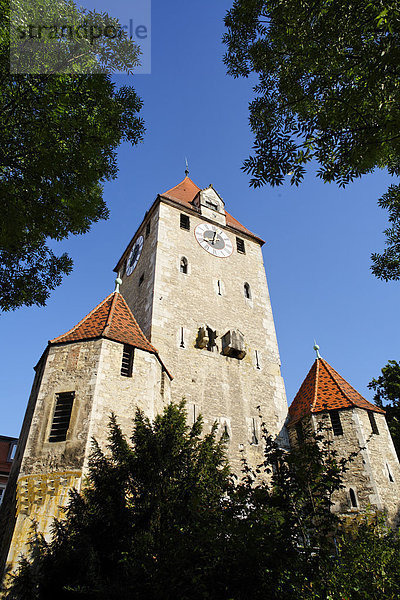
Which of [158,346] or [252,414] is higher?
[158,346]

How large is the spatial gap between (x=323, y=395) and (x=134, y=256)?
39.8 feet

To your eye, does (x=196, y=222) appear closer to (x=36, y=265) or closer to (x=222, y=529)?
(x=36, y=265)

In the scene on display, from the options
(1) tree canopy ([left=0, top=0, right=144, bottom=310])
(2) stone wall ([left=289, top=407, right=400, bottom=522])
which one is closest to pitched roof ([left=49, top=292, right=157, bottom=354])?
(1) tree canopy ([left=0, top=0, right=144, bottom=310])

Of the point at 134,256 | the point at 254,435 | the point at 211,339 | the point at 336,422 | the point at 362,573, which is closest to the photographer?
the point at 362,573

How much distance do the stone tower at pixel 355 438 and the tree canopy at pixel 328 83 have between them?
7353 mm

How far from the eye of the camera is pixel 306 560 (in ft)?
16.0

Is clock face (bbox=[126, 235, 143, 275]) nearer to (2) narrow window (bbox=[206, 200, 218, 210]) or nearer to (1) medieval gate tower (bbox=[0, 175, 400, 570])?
(1) medieval gate tower (bbox=[0, 175, 400, 570])

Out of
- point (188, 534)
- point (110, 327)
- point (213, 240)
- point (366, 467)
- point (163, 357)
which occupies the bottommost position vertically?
point (188, 534)

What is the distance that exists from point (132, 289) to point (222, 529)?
1504cm

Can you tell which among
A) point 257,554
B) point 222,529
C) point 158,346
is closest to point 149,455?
point 222,529

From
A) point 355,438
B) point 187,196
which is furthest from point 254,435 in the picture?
point 187,196

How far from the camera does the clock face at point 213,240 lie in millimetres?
19828

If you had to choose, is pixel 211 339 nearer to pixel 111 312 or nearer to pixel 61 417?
pixel 111 312

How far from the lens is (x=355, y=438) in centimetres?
1337
